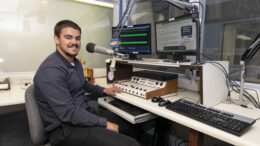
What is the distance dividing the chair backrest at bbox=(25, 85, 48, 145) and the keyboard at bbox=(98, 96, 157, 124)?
21.7 inches

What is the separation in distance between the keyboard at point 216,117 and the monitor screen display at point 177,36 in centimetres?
48

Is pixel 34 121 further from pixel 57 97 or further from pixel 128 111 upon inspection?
pixel 128 111

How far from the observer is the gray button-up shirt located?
107 centimetres

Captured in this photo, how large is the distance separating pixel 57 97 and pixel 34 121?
230 mm

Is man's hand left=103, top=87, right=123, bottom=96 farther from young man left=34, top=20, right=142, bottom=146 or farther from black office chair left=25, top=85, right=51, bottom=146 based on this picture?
black office chair left=25, top=85, right=51, bottom=146

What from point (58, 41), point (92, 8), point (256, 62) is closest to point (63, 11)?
point (92, 8)

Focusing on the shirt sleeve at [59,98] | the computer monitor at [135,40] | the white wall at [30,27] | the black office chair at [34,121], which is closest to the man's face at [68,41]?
the shirt sleeve at [59,98]

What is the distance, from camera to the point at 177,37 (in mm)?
1444

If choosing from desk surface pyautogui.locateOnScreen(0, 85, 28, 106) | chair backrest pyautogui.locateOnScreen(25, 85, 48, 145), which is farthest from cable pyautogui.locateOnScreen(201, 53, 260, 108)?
desk surface pyautogui.locateOnScreen(0, 85, 28, 106)

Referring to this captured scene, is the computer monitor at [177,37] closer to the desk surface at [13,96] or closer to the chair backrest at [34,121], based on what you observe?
the chair backrest at [34,121]

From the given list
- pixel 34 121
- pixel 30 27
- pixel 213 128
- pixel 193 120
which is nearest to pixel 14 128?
pixel 30 27

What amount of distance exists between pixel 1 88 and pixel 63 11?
43.8 inches

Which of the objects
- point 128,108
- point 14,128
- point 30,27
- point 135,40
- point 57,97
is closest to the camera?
point 57,97

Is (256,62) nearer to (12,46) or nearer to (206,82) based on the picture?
(206,82)
